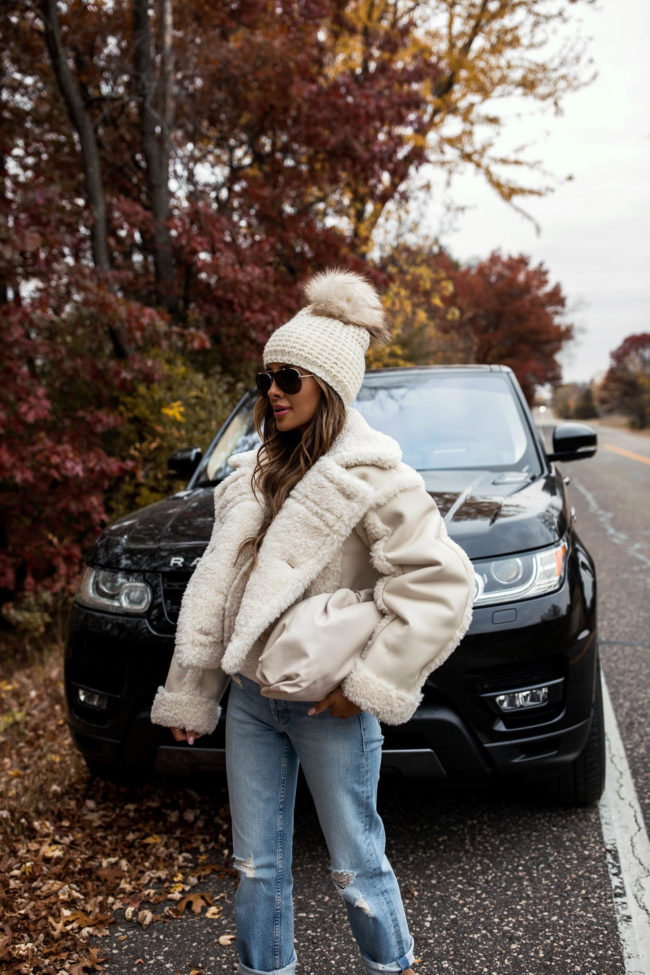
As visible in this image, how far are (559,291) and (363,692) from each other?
3789 cm

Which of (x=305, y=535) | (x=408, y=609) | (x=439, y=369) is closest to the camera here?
(x=408, y=609)

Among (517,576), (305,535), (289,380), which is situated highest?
(289,380)

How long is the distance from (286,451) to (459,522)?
3.64 feet

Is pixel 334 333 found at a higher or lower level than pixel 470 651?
higher

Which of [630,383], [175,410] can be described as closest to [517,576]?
[175,410]

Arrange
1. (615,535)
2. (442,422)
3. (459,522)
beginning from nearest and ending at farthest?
1. (459,522)
2. (442,422)
3. (615,535)

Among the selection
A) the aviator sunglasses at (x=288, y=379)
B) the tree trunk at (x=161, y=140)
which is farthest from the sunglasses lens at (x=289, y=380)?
the tree trunk at (x=161, y=140)

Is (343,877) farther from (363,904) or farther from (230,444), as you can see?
(230,444)

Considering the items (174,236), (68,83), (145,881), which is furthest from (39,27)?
(145,881)

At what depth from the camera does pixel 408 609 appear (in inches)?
65.0

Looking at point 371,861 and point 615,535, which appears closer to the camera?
point 371,861

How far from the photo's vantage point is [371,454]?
1781mm

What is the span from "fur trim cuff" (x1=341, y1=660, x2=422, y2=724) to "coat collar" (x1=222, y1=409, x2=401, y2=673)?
20 cm

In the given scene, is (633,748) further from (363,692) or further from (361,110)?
(361,110)
